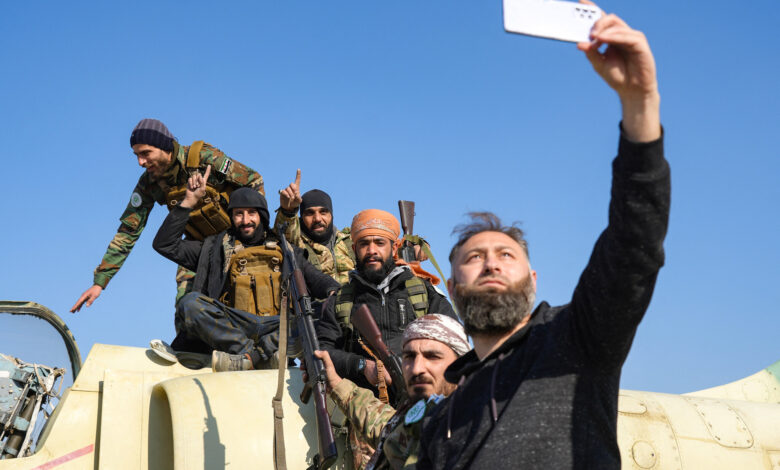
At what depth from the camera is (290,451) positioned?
446 cm

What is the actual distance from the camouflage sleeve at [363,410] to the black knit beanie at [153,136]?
356 centimetres

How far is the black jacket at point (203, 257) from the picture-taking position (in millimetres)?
6129

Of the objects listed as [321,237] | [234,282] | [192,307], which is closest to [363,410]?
[192,307]

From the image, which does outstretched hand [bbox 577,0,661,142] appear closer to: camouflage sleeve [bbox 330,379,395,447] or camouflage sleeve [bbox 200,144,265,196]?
camouflage sleeve [bbox 330,379,395,447]

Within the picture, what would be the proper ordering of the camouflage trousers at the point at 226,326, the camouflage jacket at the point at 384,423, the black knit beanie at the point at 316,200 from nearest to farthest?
the camouflage jacket at the point at 384,423
the camouflage trousers at the point at 226,326
the black knit beanie at the point at 316,200

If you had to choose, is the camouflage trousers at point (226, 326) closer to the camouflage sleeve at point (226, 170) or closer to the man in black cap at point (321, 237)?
the man in black cap at point (321, 237)

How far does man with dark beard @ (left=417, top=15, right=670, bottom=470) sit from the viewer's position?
169cm

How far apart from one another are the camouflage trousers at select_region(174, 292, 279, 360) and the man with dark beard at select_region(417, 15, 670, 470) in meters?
3.25

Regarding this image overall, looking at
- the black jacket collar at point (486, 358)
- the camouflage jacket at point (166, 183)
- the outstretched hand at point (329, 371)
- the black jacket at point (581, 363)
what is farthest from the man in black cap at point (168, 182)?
the black jacket at point (581, 363)

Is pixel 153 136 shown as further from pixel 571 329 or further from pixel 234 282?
pixel 571 329

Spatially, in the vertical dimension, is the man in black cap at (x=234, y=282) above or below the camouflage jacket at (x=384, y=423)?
above

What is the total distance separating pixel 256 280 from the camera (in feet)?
19.7

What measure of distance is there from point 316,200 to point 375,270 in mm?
2268

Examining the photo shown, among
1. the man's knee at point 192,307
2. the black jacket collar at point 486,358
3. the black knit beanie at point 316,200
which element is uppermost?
the black knit beanie at point 316,200
